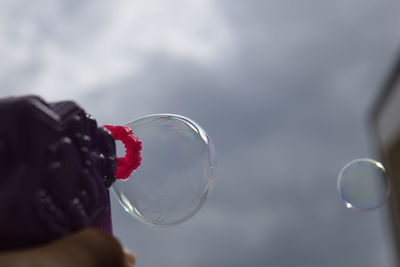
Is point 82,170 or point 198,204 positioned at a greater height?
point 82,170

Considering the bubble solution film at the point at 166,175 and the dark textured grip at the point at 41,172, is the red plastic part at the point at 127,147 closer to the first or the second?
the bubble solution film at the point at 166,175

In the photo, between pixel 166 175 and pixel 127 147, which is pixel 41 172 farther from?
pixel 166 175

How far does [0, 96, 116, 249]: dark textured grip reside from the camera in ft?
5.98

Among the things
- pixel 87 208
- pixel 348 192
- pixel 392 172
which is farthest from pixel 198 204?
pixel 392 172

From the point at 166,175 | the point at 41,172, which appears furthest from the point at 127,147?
the point at 41,172

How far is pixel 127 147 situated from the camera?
2652mm

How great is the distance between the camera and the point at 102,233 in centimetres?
193

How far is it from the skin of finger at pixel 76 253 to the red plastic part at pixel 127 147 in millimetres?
744

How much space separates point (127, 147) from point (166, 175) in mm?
284

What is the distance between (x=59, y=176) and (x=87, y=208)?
0.84 ft

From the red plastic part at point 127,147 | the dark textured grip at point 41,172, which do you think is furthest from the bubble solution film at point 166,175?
the dark textured grip at point 41,172

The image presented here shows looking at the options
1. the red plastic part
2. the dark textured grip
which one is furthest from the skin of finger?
the red plastic part

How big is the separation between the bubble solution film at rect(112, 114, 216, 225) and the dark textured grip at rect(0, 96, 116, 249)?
63 cm

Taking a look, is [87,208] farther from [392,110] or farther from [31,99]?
[392,110]
